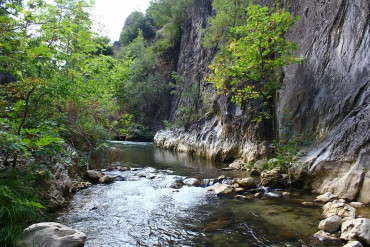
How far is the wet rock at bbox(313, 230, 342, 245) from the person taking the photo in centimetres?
463

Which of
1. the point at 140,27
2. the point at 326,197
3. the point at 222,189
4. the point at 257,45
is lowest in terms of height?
the point at 222,189

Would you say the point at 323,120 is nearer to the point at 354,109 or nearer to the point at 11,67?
the point at 354,109

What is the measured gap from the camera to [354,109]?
7.45m

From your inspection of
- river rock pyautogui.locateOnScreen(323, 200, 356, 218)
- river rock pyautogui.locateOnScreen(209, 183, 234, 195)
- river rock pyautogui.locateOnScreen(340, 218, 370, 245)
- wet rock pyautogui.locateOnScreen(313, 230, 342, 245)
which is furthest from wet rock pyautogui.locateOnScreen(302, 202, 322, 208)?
river rock pyautogui.locateOnScreen(209, 183, 234, 195)

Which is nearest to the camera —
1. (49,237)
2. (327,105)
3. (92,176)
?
(49,237)

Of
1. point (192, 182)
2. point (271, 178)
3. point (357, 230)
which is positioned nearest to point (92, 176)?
point (192, 182)

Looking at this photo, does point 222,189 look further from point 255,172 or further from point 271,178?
point 255,172

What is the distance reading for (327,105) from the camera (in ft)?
29.1

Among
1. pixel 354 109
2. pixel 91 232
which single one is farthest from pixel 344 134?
pixel 91 232

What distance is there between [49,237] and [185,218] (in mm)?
3119

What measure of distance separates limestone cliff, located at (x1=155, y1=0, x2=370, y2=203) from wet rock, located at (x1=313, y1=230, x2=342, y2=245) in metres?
2.02

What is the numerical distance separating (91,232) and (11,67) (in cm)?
359

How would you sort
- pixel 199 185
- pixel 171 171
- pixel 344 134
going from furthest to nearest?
1. pixel 171 171
2. pixel 199 185
3. pixel 344 134

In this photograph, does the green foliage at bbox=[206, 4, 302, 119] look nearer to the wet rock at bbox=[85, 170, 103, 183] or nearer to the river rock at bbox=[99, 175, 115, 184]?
the river rock at bbox=[99, 175, 115, 184]
